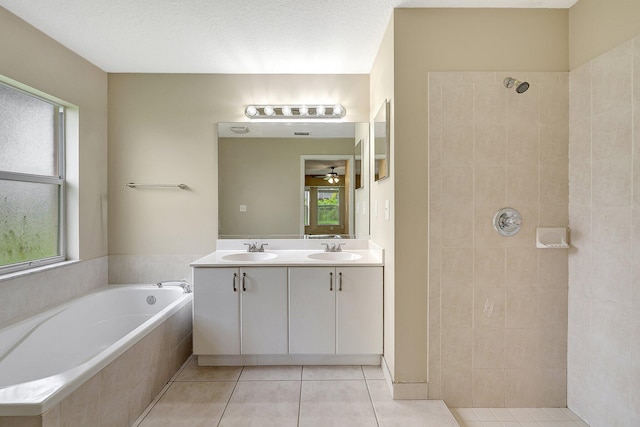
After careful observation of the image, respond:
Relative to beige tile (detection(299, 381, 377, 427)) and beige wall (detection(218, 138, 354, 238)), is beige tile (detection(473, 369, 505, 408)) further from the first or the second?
beige wall (detection(218, 138, 354, 238))

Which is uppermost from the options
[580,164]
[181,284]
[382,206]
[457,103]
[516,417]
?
[457,103]

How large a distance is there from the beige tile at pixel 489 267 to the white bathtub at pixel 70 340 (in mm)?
2033

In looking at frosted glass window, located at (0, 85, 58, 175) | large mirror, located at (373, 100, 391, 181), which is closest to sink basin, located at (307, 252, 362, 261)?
large mirror, located at (373, 100, 391, 181)

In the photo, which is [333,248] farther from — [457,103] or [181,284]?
[457,103]

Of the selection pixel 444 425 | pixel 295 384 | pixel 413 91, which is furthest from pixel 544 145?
pixel 295 384

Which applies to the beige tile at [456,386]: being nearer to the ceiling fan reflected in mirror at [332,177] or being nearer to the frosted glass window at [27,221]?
the ceiling fan reflected in mirror at [332,177]

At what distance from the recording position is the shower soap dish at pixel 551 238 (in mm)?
1894

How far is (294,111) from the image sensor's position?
287 centimetres

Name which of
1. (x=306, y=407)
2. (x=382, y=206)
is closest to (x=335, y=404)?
(x=306, y=407)

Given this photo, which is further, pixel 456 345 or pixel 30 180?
pixel 30 180

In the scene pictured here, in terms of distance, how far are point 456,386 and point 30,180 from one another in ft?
10.4

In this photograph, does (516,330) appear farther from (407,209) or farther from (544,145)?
(544,145)

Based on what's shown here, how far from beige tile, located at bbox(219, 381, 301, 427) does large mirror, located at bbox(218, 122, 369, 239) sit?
49.4 inches

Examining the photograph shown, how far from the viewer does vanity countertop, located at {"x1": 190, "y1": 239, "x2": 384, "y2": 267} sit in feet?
7.59
